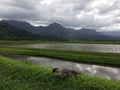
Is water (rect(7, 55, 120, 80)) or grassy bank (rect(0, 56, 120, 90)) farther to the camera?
water (rect(7, 55, 120, 80))

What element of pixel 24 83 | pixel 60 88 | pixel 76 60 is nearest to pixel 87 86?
pixel 60 88

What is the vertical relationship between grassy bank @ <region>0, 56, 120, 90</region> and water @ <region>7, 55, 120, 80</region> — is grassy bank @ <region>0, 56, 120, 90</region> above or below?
above

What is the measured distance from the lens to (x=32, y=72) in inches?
877

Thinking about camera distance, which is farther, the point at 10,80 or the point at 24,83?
the point at 10,80

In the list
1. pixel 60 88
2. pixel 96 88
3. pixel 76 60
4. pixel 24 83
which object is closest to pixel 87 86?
pixel 96 88

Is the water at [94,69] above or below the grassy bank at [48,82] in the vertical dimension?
below

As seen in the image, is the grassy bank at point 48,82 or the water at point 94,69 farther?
the water at point 94,69

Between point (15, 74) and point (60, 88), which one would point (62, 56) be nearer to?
point (15, 74)

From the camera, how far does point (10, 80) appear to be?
20719 mm

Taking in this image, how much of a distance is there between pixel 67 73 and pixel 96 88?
3689mm

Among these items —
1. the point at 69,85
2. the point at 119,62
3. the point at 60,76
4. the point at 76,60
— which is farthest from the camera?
the point at 76,60

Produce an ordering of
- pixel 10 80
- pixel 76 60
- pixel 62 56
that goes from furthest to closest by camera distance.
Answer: pixel 62 56 < pixel 76 60 < pixel 10 80

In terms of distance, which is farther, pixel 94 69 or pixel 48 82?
pixel 94 69

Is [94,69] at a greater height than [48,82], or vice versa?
[48,82]
